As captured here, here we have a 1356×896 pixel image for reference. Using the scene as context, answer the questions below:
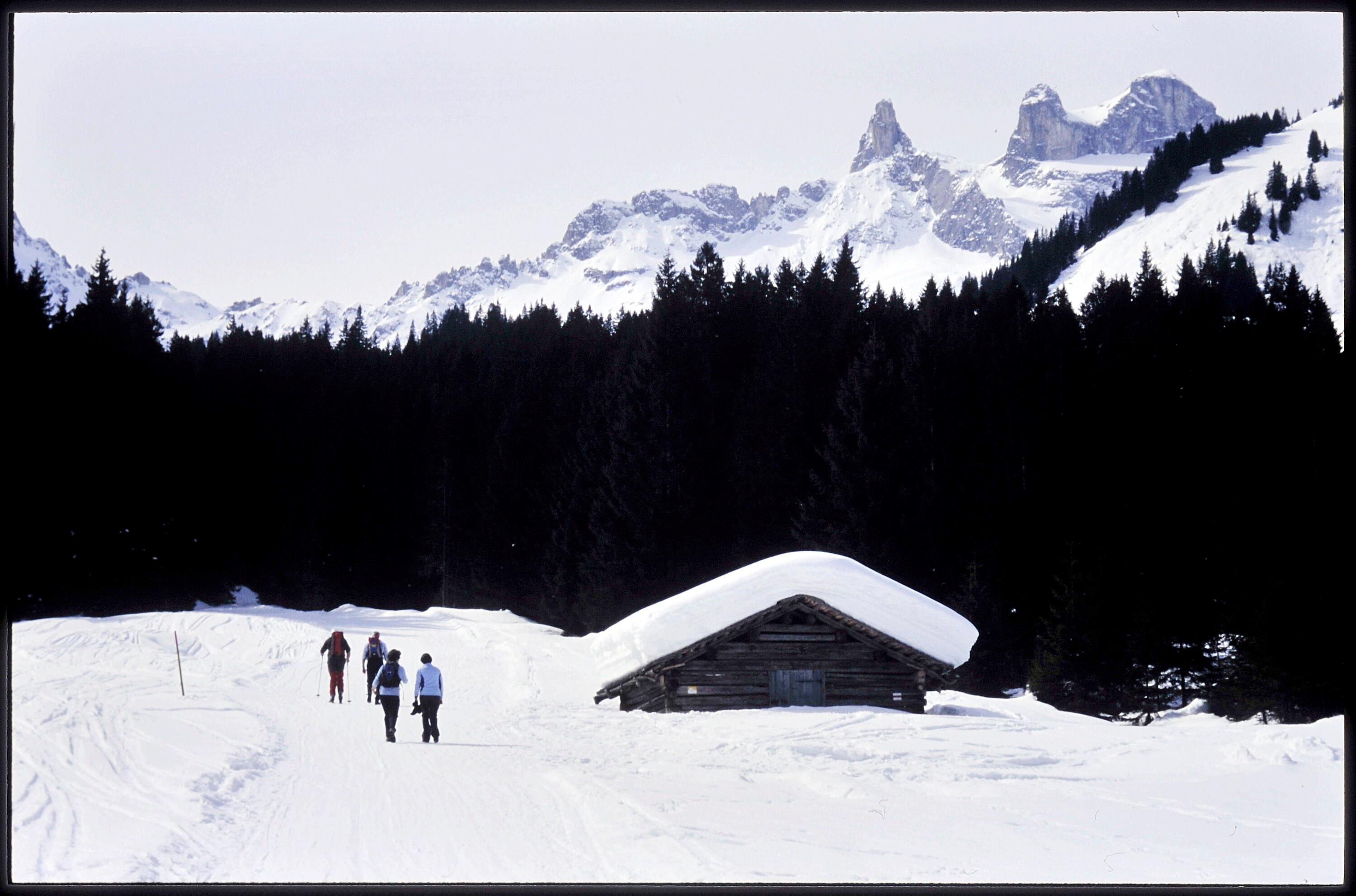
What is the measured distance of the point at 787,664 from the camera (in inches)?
926

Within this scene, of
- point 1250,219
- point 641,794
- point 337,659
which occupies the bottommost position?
point 641,794

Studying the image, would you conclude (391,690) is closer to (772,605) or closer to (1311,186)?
(772,605)

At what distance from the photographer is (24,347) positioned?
30.3 meters

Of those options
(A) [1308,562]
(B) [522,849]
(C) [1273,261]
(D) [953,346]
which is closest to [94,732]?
(B) [522,849]

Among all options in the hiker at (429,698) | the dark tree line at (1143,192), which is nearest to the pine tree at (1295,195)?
the dark tree line at (1143,192)

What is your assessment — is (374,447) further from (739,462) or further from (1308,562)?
(1308,562)

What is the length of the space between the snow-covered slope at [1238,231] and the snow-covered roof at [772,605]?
83.5m

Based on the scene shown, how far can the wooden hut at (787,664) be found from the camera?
23.1 meters

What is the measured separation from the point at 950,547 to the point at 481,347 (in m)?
46.1

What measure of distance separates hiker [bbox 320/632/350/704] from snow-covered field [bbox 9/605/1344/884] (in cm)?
76

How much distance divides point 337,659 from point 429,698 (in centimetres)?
697

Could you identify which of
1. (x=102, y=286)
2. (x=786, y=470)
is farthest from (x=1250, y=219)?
(x=102, y=286)

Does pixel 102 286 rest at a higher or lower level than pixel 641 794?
higher

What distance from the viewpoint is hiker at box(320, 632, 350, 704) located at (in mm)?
23719
